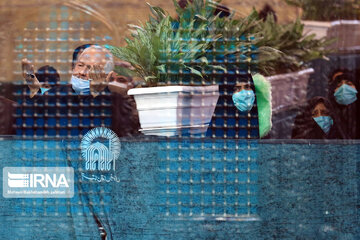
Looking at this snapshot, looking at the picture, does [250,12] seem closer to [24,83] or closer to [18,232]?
[24,83]

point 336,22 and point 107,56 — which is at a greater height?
point 336,22

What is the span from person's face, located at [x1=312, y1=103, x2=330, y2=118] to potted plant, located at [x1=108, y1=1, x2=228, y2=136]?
18.4 inches

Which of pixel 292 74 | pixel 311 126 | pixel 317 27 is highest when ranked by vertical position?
pixel 317 27

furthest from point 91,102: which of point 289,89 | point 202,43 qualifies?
point 289,89

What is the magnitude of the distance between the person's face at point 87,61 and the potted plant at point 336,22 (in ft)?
3.18

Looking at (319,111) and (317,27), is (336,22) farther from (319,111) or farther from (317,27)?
(319,111)

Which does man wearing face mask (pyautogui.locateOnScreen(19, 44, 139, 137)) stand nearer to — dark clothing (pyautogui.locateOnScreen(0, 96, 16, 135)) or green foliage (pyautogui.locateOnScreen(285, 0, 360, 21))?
dark clothing (pyautogui.locateOnScreen(0, 96, 16, 135))

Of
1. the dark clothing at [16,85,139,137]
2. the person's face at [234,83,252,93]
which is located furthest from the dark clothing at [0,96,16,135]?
the person's face at [234,83,252,93]

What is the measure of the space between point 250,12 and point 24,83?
3.63 ft

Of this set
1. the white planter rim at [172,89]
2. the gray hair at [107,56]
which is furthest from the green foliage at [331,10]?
the gray hair at [107,56]

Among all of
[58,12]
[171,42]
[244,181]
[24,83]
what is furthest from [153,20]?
[244,181]

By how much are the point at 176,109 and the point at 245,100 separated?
12.9 inches

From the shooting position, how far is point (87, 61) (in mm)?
2949

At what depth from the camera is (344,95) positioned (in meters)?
2.94
